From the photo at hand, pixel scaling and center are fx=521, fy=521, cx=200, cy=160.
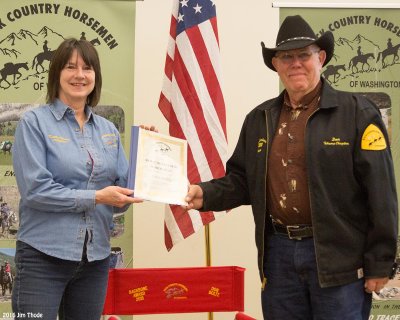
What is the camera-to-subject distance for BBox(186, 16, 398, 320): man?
2113mm

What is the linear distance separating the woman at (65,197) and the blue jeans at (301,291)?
676 millimetres

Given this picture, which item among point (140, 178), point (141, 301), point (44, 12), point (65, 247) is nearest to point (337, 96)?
point (140, 178)

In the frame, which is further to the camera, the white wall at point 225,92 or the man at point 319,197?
the white wall at point 225,92

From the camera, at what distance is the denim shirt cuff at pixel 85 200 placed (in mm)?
2092

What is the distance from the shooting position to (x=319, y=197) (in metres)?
2.13

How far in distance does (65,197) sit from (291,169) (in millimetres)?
942

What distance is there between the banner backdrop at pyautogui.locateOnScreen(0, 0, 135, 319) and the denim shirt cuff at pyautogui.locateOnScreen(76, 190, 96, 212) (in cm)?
175

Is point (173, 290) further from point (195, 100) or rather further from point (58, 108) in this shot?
point (58, 108)

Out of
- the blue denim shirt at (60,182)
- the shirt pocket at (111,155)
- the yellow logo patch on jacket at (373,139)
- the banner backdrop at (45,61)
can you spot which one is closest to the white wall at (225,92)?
the banner backdrop at (45,61)

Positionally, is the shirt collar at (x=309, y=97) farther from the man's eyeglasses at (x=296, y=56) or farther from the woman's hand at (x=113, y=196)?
the woman's hand at (x=113, y=196)

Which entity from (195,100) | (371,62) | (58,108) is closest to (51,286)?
(58,108)

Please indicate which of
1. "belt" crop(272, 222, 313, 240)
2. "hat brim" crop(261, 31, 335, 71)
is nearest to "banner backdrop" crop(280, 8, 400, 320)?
"hat brim" crop(261, 31, 335, 71)

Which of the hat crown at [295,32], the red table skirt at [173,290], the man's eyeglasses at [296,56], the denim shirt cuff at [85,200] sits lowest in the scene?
the red table skirt at [173,290]

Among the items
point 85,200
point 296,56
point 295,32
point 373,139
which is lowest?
point 85,200
